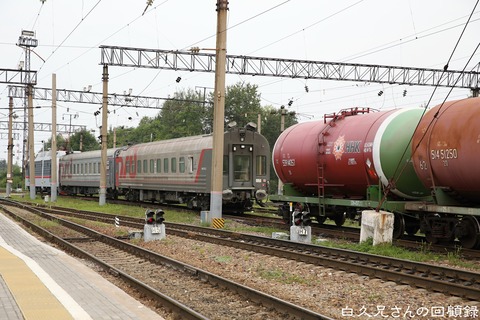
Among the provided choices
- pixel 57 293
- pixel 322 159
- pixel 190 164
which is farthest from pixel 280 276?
pixel 190 164

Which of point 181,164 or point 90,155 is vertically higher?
point 90,155

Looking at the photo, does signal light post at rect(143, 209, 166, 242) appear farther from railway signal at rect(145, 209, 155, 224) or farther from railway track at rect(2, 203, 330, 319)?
railway track at rect(2, 203, 330, 319)

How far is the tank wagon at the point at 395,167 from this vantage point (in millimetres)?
13664

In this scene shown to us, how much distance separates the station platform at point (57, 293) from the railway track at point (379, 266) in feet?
14.9

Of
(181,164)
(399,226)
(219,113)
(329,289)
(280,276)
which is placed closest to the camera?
(329,289)

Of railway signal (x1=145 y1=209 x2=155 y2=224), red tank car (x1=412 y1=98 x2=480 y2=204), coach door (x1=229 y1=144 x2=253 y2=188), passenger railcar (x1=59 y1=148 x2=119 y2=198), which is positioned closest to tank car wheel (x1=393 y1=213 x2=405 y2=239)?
red tank car (x1=412 y1=98 x2=480 y2=204)

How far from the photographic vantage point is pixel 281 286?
404 inches

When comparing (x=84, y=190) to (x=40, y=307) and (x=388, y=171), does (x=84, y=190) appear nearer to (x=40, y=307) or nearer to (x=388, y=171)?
(x=388, y=171)

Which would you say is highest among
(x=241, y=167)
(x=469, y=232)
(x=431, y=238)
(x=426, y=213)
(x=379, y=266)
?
(x=241, y=167)

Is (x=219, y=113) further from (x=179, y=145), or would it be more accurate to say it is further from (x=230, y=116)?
(x=230, y=116)

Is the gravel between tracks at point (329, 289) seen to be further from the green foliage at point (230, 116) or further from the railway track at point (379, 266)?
the green foliage at point (230, 116)

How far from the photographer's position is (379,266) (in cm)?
1187

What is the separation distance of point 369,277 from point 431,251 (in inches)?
158

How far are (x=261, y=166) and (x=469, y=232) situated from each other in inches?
557
